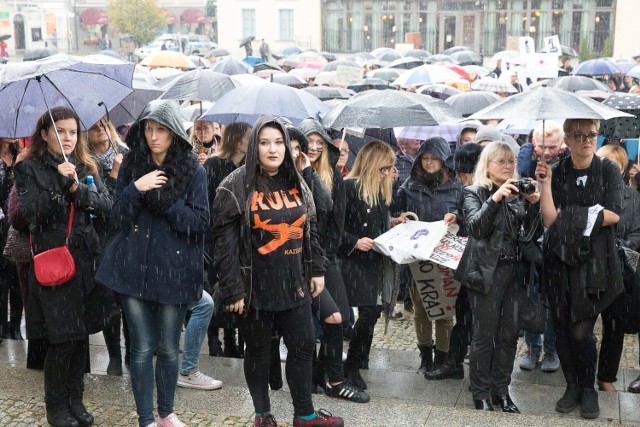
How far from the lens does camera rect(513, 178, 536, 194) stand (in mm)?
5051

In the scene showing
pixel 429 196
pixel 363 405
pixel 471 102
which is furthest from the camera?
pixel 471 102

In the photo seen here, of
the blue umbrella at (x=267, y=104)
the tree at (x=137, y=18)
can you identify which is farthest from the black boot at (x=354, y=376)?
the tree at (x=137, y=18)

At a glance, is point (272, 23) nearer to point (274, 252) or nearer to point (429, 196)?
point (429, 196)

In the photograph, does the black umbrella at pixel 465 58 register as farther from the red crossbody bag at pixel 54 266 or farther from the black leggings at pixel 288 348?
the red crossbody bag at pixel 54 266

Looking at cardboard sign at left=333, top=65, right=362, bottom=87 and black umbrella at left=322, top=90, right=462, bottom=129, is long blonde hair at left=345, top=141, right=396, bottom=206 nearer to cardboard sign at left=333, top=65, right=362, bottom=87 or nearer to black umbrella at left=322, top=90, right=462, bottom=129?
black umbrella at left=322, top=90, right=462, bottom=129

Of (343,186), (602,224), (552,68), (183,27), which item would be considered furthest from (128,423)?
(183,27)

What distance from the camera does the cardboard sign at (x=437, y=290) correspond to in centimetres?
616

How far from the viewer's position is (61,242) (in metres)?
4.78

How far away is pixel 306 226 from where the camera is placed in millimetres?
4672

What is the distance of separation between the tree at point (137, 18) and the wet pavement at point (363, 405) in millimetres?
59224

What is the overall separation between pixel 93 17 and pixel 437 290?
7440 centimetres

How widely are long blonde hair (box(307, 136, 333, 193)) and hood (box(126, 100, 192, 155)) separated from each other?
1.26 metres

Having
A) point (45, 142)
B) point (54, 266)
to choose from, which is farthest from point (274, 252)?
point (45, 142)

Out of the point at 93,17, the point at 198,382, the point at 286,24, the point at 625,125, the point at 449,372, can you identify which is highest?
the point at 93,17
